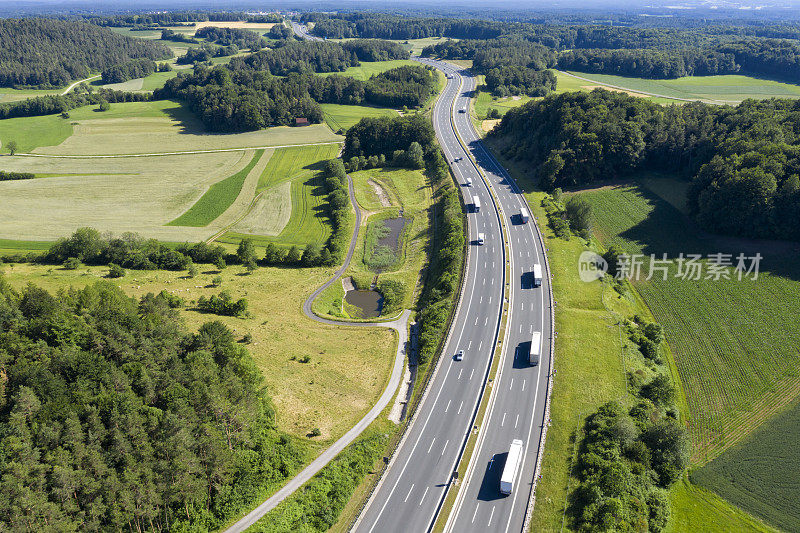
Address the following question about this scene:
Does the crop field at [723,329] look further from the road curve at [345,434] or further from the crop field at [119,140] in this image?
the crop field at [119,140]

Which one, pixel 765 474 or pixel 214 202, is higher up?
pixel 214 202

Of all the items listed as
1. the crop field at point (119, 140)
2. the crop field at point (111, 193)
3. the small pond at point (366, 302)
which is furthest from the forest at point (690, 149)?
the crop field at point (111, 193)

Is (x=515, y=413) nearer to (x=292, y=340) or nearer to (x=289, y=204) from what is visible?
(x=292, y=340)

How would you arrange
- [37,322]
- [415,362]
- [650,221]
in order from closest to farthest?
[37,322] < [415,362] < [650,221]

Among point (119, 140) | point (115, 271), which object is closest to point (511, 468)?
point (115, 271)

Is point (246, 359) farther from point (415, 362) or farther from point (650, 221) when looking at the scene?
point (650, 221)

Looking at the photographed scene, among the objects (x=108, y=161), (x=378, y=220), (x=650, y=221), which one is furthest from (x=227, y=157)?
(x=650, y=221)
